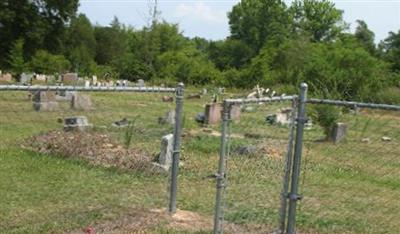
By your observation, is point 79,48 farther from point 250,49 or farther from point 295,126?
point 295,126

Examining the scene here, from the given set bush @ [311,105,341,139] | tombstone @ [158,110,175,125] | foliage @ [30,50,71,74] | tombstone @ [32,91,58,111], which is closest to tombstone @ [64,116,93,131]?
tombstone @ [32,91,58,111]

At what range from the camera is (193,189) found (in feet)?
29.8

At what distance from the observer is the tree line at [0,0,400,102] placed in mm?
35444

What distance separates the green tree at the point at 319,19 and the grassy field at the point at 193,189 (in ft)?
180

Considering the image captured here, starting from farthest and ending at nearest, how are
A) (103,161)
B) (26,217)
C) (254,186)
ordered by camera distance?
(103,161)
(254,186)
(26,217)

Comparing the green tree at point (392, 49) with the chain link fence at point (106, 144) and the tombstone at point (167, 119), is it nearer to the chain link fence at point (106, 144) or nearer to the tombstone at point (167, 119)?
the tombstone at point (167, 119)

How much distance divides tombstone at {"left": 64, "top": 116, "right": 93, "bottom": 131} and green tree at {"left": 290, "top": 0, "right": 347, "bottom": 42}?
176 ft

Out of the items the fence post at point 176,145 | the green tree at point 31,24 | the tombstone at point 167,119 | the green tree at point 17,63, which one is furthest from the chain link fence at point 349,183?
the green tree at point 31,24

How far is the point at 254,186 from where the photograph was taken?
8.18 meters

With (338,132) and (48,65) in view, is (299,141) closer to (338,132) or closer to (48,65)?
(338,132)

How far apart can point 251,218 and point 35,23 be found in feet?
150

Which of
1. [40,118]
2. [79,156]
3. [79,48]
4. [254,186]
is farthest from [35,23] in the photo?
[254,186]

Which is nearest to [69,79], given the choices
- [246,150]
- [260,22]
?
[246,150]

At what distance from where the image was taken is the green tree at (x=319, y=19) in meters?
66.3
